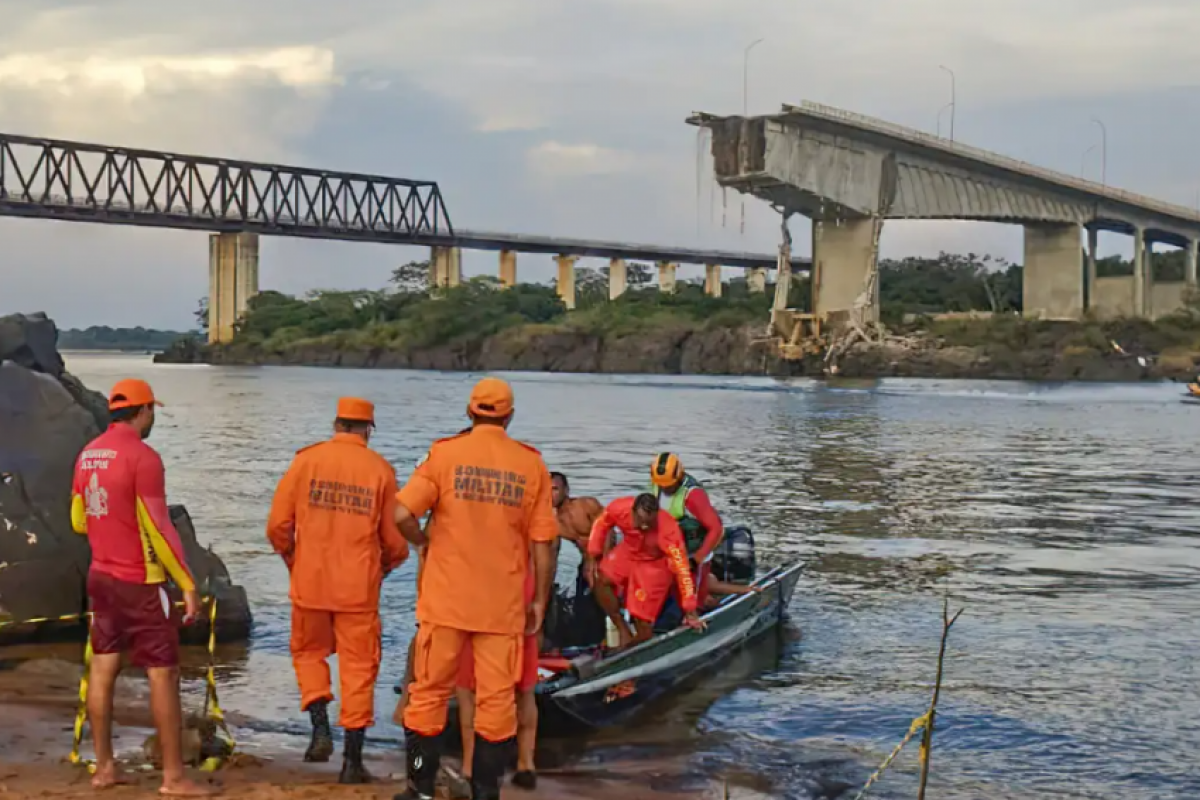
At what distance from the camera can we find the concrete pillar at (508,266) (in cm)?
15025

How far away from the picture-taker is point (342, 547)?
7758 mm

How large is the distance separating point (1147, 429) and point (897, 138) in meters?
41.4

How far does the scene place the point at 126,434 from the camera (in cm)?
711

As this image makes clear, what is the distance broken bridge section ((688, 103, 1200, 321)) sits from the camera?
84812 millimetres

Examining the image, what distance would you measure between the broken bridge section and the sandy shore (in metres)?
75.6

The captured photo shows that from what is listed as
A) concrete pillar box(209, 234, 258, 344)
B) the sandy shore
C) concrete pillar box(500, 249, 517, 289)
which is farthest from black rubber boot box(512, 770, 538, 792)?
concrete pillar box(500, 249, 517, 289)

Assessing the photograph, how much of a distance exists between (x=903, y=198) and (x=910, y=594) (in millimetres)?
76620

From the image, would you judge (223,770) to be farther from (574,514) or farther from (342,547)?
(574,514)

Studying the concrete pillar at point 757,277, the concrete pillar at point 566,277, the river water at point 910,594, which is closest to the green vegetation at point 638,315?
the concrete pillar at point 566,277

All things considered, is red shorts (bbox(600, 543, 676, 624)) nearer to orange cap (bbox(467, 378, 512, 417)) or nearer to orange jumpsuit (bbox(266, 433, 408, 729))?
orange jumpsuit (bbox(266, 433, 408, 729))

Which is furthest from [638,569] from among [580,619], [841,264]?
[841,264]

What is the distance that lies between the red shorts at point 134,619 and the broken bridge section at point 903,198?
7810 centimetres

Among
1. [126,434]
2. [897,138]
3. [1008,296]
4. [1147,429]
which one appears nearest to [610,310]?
[1008,296]

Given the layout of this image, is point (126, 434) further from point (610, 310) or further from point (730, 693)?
point (610, 310)
